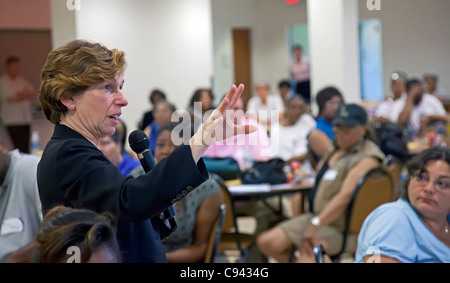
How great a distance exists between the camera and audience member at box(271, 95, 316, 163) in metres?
6.09

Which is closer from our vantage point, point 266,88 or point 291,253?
point 291,253

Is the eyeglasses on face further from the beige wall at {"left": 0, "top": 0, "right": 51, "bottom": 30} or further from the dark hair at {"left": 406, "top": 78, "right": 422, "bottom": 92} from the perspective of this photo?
the beige wall at {"left": 0, "top": 0, "right": 51, "bottom": 30}

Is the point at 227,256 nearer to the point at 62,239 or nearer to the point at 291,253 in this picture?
the point at 291,253

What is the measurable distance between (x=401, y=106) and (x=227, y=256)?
5.20 meters

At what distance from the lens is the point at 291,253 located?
4082 mm

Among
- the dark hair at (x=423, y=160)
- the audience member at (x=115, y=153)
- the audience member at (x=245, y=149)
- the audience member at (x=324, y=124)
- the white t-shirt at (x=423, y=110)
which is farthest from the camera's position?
the white t-shirt at (x=423, y=110)

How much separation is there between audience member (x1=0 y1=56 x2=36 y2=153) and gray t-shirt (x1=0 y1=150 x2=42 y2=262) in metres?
7.38

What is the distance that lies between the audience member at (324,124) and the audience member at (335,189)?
850 mm

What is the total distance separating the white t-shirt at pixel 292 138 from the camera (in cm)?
608

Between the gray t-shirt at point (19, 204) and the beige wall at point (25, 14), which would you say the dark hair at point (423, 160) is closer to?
the gray t-shirt at point (19, 204)

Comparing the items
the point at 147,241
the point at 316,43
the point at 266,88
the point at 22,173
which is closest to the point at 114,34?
the point at 316,43

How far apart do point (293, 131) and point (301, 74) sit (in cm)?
715

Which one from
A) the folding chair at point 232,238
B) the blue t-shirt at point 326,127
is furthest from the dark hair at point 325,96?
the folding chair at point 232,238

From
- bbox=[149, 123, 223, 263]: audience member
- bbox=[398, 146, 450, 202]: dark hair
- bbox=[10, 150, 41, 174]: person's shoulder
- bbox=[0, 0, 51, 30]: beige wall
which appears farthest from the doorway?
bbox=[398, 146, 450, 202]: dark hair
